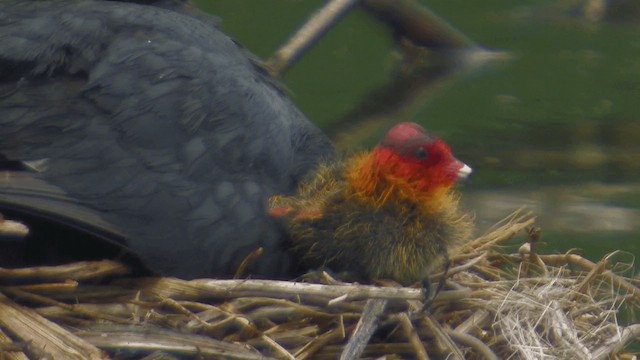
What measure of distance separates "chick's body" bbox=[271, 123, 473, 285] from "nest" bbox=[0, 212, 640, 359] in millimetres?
74

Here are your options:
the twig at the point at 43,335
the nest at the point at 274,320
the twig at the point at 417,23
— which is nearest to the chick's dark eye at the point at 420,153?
the nest at the point at 274,320

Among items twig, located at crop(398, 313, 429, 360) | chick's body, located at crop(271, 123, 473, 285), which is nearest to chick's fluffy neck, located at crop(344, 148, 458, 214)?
chick's body, located at crop(271, 123, 473, 285)

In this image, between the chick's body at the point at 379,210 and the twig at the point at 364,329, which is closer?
the twig at the point at 364,329

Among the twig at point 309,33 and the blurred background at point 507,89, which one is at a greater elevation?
the twig at point 309,33

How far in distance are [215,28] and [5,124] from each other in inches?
24.9

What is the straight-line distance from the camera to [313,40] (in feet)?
15.5

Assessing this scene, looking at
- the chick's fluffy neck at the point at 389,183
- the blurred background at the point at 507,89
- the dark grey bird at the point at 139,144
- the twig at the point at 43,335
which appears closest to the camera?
the twig at the point at 43,335

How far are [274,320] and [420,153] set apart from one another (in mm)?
462

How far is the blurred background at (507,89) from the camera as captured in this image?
16.8ft

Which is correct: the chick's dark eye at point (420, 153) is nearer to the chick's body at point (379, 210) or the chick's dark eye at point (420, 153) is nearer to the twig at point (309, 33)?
the chick's body at point (379, 210)

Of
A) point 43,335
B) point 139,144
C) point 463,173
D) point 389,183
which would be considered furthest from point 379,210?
point 43,335

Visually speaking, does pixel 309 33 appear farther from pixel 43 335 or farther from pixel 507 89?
pixel 43 335

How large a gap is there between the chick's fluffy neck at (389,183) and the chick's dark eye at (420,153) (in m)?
0.03

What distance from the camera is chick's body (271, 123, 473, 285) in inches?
131
